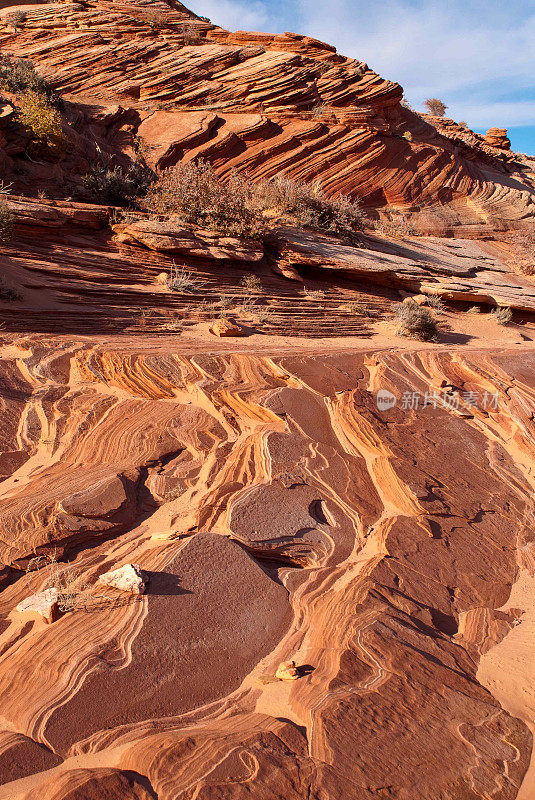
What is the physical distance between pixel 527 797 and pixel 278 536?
1.90 metres

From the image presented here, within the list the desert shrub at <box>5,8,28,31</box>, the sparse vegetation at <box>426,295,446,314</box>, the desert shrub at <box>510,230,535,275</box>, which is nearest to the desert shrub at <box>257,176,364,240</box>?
the sparse vegetation at <box>426,295,446,314</box>

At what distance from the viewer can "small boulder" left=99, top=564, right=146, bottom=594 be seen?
271cm

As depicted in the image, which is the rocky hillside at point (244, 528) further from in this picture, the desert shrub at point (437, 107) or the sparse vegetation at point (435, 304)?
the desert shrub at point (437, 107)

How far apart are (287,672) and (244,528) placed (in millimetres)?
1127

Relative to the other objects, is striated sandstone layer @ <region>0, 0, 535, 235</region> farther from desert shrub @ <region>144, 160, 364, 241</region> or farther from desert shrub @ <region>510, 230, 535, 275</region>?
desert shrub @ <region>144, 160, 364, 241</region>

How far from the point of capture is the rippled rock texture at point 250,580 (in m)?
2.03

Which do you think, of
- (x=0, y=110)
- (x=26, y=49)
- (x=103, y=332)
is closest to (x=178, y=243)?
(x=103, y=332)

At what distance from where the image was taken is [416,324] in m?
10.3

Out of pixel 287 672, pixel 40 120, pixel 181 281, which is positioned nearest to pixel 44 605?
pixel 287 672

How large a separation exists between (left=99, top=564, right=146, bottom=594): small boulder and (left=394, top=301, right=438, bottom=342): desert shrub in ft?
28.2

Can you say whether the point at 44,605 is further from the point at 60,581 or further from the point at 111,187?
the point at 111,187

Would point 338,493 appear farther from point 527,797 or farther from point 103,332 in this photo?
point 103,332

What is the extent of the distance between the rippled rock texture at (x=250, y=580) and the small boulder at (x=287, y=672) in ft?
0.14

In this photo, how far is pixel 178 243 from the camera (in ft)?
33.7
